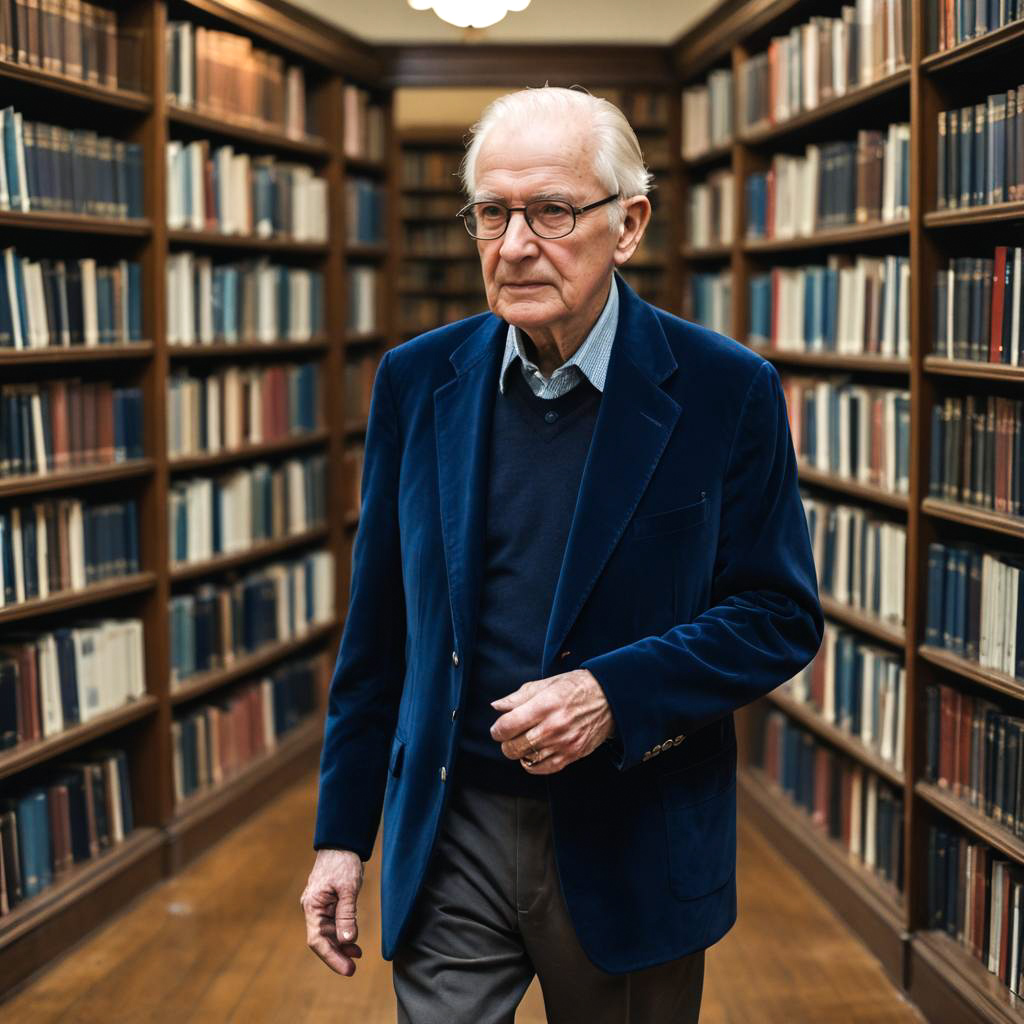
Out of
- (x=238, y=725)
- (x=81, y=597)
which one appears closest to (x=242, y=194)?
(x=81, y=597)

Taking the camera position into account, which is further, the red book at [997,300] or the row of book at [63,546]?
the row of book at [63,546]

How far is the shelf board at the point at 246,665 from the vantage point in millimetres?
4773

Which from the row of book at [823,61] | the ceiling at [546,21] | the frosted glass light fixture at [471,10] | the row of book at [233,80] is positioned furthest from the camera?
the ceiling at [546,21]

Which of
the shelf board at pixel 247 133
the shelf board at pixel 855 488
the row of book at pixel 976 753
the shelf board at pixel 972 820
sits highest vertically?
the shelf board at pixel 247 133

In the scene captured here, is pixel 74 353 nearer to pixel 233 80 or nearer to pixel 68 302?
pixel 68 302

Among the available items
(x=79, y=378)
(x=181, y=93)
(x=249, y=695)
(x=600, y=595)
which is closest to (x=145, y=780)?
(x=249, y=695)

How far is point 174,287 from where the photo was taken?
15.4ft

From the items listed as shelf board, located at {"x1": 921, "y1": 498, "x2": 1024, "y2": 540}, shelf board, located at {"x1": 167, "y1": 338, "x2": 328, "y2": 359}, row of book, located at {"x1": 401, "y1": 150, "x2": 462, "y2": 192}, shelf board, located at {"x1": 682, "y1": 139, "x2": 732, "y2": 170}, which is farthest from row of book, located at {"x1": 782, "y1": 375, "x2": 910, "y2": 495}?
row of book, located at {"x1": 401, "y1": 150, "x2": 462, "y2": 192}

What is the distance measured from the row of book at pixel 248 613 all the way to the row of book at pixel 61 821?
1.50 feet

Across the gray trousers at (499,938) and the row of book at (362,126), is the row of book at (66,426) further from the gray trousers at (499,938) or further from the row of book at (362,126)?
the gray trousers at (499,938)

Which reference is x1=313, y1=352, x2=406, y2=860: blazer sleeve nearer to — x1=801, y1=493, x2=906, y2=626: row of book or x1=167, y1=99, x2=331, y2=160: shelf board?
x1=801, y1=493, x2=906, y2=626: row of book

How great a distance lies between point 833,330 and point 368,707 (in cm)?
299

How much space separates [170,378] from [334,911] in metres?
3.24

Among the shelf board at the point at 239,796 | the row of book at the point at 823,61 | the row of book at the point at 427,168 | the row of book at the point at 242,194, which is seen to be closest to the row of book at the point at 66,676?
the shelf board at the point at 239,796
